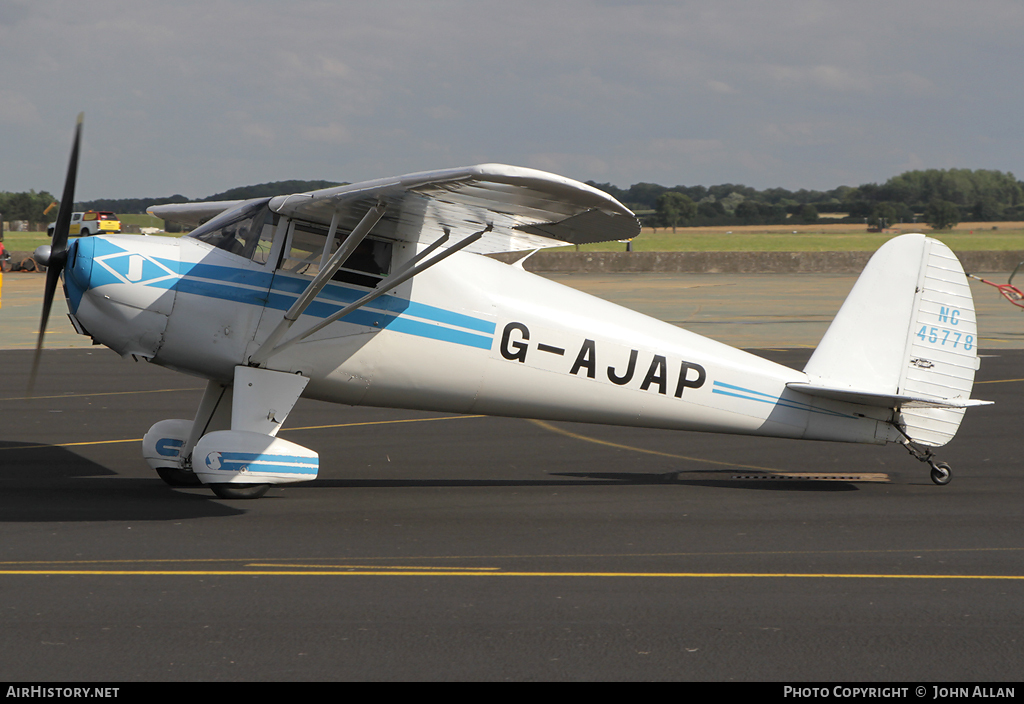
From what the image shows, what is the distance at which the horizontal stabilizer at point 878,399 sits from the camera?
947cm

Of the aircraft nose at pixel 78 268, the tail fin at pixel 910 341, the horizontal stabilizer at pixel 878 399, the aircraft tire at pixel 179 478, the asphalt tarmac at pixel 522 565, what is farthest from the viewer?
the tail fin at pixel 910 341

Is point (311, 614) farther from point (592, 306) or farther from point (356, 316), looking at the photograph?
point (592, 306)

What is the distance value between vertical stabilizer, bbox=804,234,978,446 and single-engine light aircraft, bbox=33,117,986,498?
15mm

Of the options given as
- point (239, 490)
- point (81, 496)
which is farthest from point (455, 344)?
point (81, 496)

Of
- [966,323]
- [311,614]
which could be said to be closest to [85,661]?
[311,614]

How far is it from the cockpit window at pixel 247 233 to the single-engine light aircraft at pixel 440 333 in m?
0.02

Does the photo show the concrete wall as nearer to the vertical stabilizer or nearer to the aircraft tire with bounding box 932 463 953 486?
the vertical stabilizer

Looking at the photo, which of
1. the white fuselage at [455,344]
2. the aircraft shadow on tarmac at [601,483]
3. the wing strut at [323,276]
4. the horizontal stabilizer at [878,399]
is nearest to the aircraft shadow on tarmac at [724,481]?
the aircraft shadow on tarmac at [601,483]

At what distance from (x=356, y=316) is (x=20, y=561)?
3578 mm

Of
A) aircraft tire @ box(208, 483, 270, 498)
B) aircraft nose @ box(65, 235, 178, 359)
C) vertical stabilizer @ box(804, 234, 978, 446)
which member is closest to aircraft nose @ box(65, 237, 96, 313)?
aircraft nose @ box(65, 235, 178, 359)

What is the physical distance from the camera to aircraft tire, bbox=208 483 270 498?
851 cm

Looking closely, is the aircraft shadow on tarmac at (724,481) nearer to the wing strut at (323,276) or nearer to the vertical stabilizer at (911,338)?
the vertical stabilizer at (911,338)

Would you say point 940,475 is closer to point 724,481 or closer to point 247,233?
point 724,481

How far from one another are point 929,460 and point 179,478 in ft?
24.8
